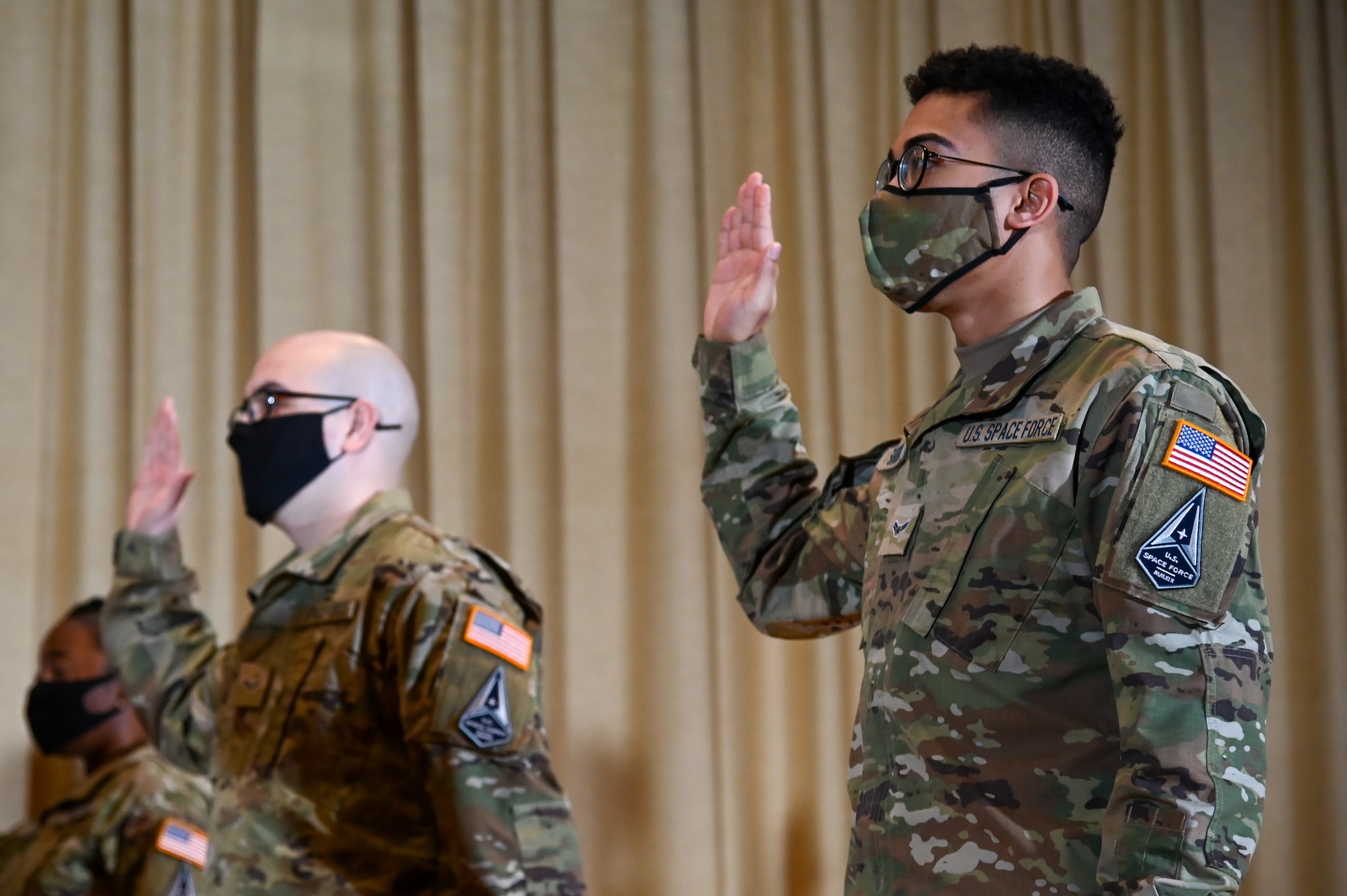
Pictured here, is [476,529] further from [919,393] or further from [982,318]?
[982,318]

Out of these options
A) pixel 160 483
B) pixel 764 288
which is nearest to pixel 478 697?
pixel 764 288

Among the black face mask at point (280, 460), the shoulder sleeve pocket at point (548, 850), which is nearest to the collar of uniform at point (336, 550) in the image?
the black face mask at point (280, 460)

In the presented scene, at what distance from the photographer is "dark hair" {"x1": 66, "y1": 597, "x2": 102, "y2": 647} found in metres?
3.84

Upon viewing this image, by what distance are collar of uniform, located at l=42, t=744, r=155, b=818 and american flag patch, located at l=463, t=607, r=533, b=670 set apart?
189 cm

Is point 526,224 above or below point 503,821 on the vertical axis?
above

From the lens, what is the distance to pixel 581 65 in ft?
14.4

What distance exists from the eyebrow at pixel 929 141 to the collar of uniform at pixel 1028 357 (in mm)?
233

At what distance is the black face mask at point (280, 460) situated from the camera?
2.65 metres

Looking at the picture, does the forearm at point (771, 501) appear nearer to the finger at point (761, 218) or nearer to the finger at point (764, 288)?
the finger at point (764, 288)

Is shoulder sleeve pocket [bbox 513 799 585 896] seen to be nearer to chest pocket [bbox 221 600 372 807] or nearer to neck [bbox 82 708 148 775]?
chest pocket [bbox 221 600 372 807]

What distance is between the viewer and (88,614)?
12.7ft

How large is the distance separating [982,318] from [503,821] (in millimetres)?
1065

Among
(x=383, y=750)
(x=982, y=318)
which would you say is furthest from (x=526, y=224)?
(x=982, y=318)

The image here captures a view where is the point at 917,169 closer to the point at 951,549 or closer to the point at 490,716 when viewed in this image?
the point at 951,549
